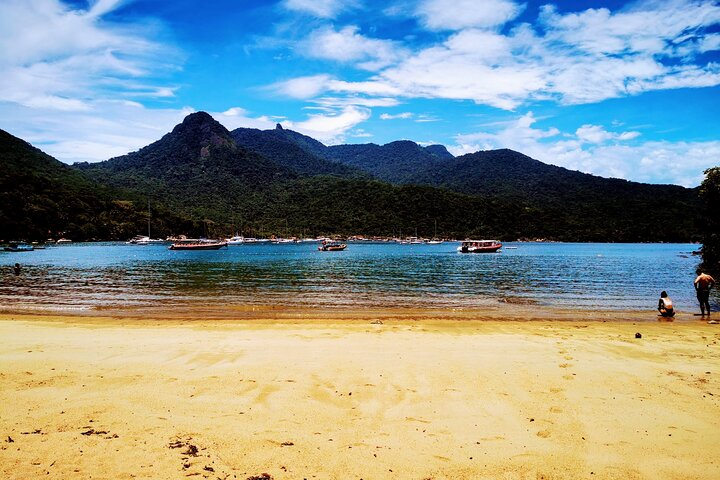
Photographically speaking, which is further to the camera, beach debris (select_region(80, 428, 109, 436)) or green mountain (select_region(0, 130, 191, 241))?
green mountain (select_region(0, 130, 191, 241))

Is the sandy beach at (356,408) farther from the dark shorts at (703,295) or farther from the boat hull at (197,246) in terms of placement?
the boat hull at (197,246)

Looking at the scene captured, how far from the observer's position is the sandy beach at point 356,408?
199 inches

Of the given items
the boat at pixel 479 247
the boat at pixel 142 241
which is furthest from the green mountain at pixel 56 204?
the boat at pixel 479 247

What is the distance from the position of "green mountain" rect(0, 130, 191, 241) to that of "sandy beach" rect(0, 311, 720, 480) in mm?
150507

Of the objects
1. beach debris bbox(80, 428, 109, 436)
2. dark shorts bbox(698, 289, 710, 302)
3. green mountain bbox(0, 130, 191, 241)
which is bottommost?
dark shorts bbox(698, 289, 710, 302)

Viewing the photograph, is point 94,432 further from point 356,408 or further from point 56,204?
point 56,204

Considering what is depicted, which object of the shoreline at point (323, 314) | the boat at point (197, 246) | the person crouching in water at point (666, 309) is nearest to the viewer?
the shoreline at point (323, 314)

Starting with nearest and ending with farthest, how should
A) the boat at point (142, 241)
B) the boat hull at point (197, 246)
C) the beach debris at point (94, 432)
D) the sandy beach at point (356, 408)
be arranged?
the sandy beach at point (356, 408), the beach debris at point (94, 432), the boat hull at point (197, 246), the boat at point (142, 241)

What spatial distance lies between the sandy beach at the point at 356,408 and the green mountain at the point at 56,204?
494 ft

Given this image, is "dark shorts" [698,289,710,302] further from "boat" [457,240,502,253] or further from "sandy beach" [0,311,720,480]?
"boat" [457,240,502,253]

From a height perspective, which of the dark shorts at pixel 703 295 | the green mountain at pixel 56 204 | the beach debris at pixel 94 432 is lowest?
the dark shorts at pixel 703 295

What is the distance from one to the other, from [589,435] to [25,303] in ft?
92.6

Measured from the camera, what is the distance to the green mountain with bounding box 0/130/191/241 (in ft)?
424

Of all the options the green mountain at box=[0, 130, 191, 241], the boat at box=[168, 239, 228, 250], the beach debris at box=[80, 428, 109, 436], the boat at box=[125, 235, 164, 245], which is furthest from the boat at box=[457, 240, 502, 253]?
the green mountain at box=[0, 130, 191, 241]
